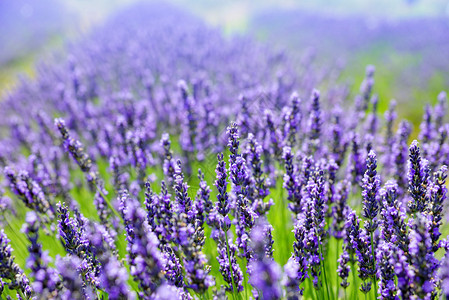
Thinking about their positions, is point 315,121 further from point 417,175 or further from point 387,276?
point 387,276

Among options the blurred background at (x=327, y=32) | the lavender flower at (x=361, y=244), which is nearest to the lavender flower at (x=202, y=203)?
the lavender flower at (x=361, y=244)

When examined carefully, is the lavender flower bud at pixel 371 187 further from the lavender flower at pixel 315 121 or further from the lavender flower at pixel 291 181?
the lavender flower at pixel 315 121

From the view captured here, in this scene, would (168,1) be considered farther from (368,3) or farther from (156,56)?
(156,56)

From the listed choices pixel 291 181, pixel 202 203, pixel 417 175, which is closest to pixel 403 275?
pixel 417 175

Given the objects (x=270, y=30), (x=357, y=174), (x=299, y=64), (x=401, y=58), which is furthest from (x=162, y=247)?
(x=270, y=30)

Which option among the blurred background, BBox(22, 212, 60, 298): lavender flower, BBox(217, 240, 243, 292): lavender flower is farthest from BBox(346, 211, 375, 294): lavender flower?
the blurred background

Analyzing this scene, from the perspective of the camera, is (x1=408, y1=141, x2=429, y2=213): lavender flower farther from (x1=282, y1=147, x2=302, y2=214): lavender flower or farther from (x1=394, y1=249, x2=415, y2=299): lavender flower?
(x1=282, y1=147, x2=302, y2=214): lavender flower
